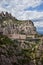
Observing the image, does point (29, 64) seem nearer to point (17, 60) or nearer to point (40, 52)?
point (17, 60)

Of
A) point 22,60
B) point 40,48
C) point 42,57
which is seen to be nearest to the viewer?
point 22,60

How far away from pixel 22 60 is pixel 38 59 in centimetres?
2312

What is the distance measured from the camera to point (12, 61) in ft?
158

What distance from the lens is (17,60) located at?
167ft

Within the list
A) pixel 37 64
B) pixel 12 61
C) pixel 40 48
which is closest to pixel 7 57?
pixel 12 61

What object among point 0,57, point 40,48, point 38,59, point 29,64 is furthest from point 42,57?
point 0,57

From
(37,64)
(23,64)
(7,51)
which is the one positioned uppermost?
(7,51)

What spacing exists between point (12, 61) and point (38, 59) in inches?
1161

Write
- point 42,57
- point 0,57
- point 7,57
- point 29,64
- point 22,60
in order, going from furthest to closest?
point 42,57, point 29,64, point 22,60, point 7,57, point 0,57

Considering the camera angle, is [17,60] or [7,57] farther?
[17,60]

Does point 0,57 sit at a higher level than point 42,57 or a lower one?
higher

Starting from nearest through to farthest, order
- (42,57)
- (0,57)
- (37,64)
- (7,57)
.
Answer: (0,57), (7,57), (37,64), (42,57)

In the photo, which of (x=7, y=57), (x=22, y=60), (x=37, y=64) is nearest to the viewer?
(x=7, y=57)

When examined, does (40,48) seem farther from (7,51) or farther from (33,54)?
(7,51)
